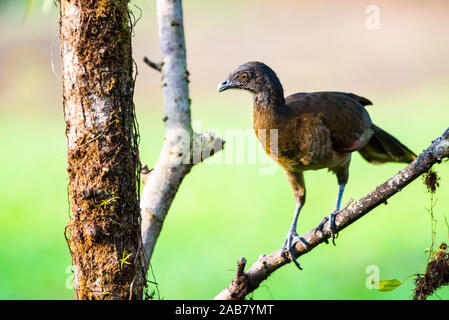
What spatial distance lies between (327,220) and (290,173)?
0.83 metres

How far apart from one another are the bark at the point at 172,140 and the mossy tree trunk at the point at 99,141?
71 centimetres

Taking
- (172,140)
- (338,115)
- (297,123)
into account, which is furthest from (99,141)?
(338,115)

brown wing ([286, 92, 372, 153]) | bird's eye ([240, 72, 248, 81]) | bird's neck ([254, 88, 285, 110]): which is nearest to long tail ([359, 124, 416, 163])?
brown wing ([286, 92, 372, 153])

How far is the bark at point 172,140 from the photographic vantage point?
3.27 meters

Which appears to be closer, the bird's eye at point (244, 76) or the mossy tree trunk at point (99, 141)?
the mossy tree trunk at point (99, 141)

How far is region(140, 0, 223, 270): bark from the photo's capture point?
3270 mm

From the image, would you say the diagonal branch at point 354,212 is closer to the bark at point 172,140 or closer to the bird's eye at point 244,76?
the bark at point 172,140

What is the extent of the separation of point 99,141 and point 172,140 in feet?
3.17

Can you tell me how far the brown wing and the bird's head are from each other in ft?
0.57

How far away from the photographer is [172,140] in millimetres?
3371

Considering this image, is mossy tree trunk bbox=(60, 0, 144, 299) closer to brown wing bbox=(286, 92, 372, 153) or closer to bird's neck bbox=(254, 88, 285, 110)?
bird's neck bbox=(254, 88, 285, 110)

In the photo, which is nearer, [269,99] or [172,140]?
[172,140]

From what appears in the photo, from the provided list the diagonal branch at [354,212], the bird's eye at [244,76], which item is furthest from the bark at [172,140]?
the diagonal branch at [354,212]

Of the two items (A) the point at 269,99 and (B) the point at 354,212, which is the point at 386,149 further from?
(B) the point at 354,212
